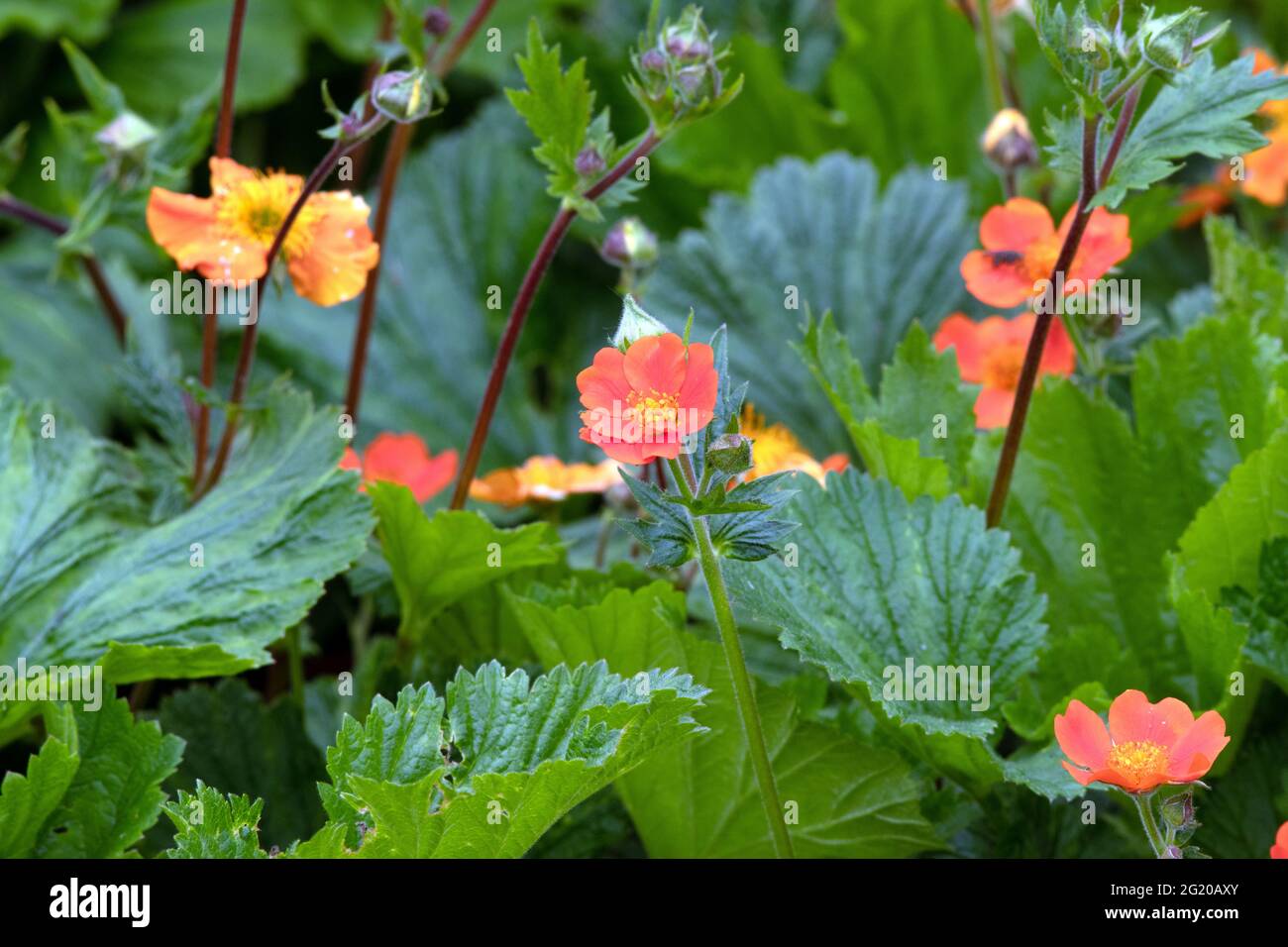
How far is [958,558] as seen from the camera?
96 centimetres

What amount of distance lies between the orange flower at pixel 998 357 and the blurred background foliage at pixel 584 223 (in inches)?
9.5

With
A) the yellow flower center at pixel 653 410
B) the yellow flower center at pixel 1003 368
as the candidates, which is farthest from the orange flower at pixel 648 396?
the yellow flower center at pixel 1003 368

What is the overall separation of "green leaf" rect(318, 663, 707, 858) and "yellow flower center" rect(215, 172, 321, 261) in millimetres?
359

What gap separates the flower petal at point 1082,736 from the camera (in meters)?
0.80

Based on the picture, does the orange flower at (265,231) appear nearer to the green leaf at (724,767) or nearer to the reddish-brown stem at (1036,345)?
the green leaf at (724,767)

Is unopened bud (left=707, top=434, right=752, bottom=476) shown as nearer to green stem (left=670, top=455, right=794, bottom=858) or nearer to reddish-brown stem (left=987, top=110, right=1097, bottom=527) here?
green stem (left=670, top=455, right=794, bottom=858)

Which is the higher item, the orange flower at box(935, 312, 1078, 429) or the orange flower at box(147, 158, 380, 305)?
the orange flower at box(147, 158, 380, 305)

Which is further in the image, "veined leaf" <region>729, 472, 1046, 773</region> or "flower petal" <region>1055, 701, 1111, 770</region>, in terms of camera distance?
"veined leaf" <region>729, 472, 1046, 773</region>

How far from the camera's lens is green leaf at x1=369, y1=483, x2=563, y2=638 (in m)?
1.02

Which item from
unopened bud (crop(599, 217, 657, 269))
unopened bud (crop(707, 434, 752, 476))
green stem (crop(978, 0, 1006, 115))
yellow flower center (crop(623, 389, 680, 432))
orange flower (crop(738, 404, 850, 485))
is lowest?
unopened bud (crop(707, 434, 752, 476))

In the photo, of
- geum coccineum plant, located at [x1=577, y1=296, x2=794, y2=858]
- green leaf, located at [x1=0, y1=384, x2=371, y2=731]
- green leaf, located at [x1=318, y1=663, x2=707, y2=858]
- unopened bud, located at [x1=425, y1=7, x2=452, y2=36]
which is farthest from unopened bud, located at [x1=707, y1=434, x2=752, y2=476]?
unopened bud, located at [x1=425, y1=7, x2=452, y2=36]

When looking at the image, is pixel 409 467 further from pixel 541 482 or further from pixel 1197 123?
pixel 1197 123

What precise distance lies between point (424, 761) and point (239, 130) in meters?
1.61

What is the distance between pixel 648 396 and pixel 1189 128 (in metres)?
0.38
